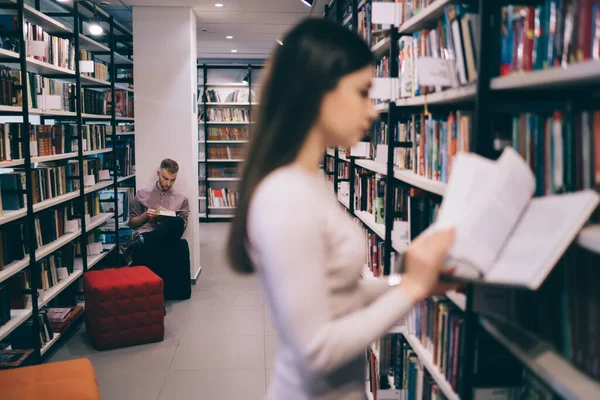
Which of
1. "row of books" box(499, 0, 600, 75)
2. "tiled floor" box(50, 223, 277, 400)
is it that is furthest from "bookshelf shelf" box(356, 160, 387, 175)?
"row of books" box(499, 0, 600, 75)

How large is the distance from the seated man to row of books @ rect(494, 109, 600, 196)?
363cm

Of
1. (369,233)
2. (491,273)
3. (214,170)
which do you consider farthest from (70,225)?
(214,170)

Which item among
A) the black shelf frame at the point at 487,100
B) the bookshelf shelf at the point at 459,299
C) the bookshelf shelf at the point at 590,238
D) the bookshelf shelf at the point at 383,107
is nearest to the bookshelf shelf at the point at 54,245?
the bookshelf shelf at the point at 383,107

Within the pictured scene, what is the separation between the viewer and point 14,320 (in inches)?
114

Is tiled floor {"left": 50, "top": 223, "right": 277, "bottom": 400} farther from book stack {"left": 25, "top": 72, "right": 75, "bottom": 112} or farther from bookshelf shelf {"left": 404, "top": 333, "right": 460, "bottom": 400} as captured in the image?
book stack {"left": 25, "top": 72, "right": 75, "bottom": 112}

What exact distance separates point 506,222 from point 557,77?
0.30 metres

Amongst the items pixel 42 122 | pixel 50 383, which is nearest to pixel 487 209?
pixel 50 383

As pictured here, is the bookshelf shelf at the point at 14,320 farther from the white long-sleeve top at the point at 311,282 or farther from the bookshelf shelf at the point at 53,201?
the white long-sleeve top at the point at 311,282

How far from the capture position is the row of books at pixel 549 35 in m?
0.96

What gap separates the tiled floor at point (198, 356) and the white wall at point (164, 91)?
4.19 feet

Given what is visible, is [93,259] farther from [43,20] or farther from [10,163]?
[43,20]

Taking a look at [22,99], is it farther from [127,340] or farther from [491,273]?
[491,273]

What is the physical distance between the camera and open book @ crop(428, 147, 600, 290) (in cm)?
89

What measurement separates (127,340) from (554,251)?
130 inches
